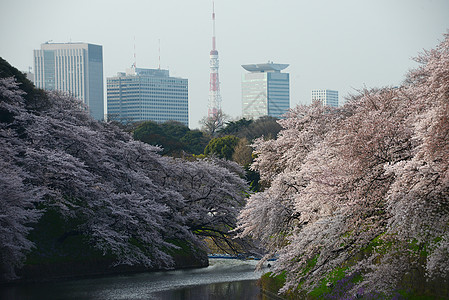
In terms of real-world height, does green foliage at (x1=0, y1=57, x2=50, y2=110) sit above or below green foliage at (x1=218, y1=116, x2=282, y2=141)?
above

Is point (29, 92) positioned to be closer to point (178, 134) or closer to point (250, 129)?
point (250, 129)

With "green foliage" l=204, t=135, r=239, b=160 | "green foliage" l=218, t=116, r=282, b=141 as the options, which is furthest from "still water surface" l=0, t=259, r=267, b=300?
"green foliage" l=218, t=116, r=282, b=141

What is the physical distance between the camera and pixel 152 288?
34281 millimetres

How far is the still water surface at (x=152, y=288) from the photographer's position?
30891 mm

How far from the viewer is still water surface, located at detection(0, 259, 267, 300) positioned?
30891 mm

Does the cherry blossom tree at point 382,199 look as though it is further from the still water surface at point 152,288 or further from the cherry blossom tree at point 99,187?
the cherry blossom tree at point 99,187

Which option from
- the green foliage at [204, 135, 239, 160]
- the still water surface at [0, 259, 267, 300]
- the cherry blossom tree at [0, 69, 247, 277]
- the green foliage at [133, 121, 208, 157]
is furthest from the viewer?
the green foliage at [133, 121, 208, 157]

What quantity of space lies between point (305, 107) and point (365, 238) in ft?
76.1

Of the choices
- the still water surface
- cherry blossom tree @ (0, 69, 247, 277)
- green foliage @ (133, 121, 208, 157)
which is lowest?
the still water surface

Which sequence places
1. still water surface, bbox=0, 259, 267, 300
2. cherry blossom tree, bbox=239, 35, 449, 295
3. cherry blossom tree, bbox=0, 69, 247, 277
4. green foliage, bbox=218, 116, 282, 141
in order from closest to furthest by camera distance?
cherry blossom tree, bbox=239, 35, 449, 295
still water surface, bbox=0, 259, 267, 300
cherry blossom tree, bbox=0, 69, 247, 277
green foliage, bbox=218, 116, 282, 141

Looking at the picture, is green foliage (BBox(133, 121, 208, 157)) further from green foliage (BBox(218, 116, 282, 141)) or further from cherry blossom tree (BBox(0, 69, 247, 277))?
cherry blossom tree (BBox(0, 69, 247, 277))

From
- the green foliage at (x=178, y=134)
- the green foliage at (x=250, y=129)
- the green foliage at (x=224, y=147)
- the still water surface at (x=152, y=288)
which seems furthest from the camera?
the green foliage at (x=250, y=129)

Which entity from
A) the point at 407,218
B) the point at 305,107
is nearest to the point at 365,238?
the point at 407,218

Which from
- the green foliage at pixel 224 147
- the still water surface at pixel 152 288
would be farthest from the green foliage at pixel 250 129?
the still water surface at pixel 152 288
